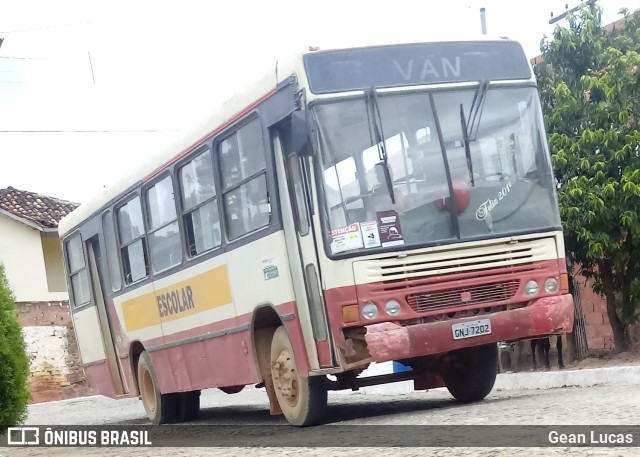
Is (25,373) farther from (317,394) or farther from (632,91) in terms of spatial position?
(632,91)

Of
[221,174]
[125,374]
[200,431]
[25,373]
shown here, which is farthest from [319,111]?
[125,374]

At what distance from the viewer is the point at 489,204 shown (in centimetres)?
1070

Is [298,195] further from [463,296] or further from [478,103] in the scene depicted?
[478,103]

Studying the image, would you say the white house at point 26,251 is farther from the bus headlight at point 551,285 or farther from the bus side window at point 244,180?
the bus headlight at point 551,285

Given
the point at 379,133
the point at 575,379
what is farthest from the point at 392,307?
the point at 575,379

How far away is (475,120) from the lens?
1080cm

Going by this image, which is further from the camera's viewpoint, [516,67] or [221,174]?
[221,174]

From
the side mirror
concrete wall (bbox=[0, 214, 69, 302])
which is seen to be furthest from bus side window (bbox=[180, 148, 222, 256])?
concrete wall (bbox=[0, 214, 69, 302])

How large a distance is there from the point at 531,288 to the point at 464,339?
0.76 m

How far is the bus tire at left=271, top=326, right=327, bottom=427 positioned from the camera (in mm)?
11102

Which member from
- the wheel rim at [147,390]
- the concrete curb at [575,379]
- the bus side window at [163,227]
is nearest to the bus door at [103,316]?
the wheel rim at [147,390]

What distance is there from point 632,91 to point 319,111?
7.86 metres

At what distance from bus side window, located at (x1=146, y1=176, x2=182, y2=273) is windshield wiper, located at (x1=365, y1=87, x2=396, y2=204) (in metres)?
3.52

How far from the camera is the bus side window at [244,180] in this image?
1127 centimetres
